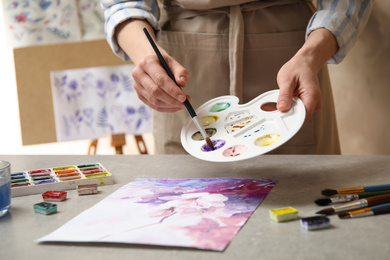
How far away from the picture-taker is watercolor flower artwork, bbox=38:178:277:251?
0.63 m

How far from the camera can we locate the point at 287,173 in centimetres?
91

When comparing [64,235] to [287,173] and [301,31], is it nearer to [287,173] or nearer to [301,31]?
[287,173]

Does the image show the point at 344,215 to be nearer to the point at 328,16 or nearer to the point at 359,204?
the point at 359,204

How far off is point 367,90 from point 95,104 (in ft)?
4.97

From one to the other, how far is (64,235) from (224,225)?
8.5 inches

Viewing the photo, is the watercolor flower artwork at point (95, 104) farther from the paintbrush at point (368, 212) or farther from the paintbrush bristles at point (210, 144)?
the paintbrush at point (368, 212)

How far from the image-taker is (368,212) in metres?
0.68

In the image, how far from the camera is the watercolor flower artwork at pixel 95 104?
8.29 feet

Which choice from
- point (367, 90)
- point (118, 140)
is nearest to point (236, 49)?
point (367, 90)

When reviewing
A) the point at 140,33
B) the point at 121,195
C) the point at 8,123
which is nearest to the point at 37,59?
the point at 8,123

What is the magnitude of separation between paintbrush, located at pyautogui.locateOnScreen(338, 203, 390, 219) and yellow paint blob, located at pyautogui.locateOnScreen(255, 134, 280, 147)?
0.55 feet

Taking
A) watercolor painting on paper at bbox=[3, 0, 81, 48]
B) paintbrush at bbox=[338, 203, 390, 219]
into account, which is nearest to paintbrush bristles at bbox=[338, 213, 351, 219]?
paintbrush at bbox=[338, 203, 390, 219]

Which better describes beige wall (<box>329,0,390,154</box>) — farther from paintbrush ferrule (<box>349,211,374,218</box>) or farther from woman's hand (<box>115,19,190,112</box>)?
paintbrush ferrule (<box>349,211,374,218</box>)

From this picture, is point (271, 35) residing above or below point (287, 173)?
above
